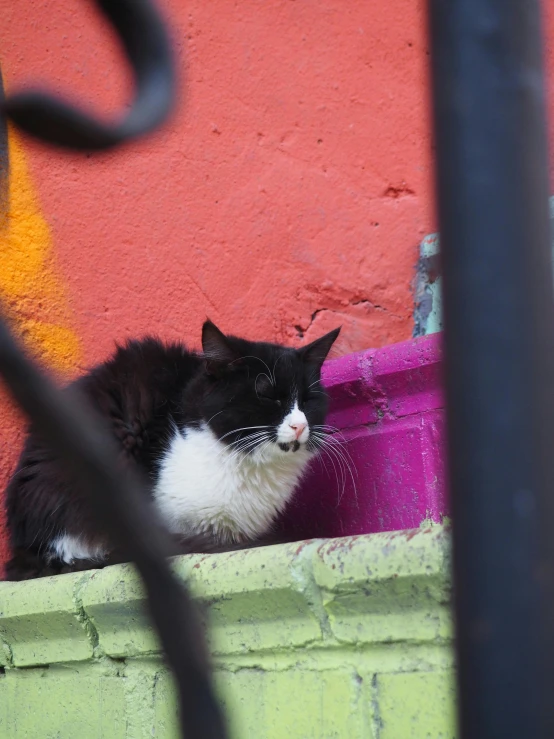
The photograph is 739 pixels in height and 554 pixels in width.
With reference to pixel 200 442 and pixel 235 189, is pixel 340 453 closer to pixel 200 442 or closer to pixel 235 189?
pixel 200 442

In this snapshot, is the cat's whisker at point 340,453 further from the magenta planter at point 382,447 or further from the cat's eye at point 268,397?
the cat's eye at point 268,397

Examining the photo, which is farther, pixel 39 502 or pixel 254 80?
pixel 254 80

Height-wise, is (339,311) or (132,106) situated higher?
(339,311)

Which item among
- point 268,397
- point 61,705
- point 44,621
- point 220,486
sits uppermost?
point 268,397

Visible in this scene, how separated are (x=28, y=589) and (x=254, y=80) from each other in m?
1.88

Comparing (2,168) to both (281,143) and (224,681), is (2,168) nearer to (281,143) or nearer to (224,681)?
(281,143)

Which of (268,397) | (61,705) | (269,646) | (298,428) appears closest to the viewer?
(269,646)

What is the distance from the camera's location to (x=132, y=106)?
0.64 m

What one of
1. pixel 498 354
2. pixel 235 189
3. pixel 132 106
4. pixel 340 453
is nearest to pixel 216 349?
pixel 340 453

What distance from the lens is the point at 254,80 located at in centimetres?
303

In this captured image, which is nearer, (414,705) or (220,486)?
(414,705)

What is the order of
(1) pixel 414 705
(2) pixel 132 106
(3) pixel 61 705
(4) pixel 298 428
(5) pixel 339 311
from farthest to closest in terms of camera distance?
(5) pixel 339 311, (4) pixel 298 428, (3) pixel 61 705, (1) pixel 414 705, (2) pixel 132 106

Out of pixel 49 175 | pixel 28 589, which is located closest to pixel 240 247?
pixel 49 175

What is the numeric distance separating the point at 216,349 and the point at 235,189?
2.40 ft
